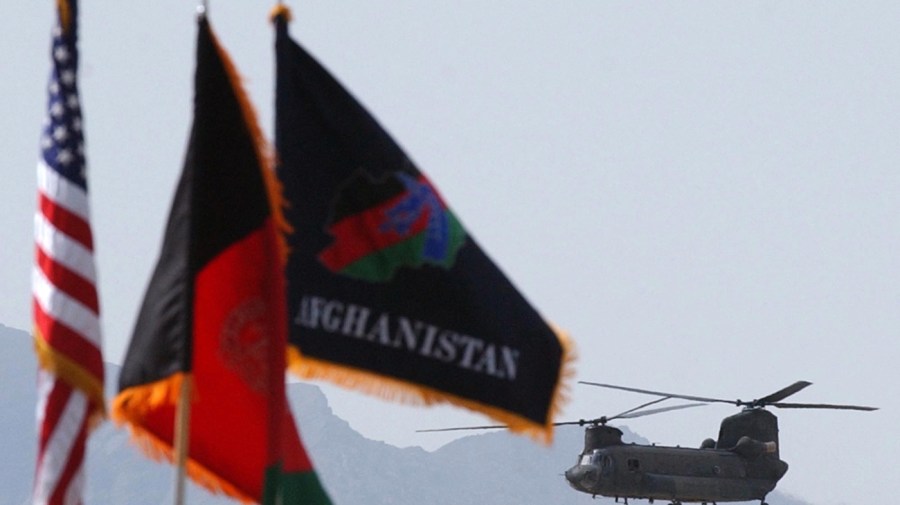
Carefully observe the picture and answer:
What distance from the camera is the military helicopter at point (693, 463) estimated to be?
166 feet

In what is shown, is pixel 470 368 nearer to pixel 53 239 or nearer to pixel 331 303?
pixel 331 303

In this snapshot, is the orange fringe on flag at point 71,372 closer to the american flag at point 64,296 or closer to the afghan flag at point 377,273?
the american flag at point 64,296

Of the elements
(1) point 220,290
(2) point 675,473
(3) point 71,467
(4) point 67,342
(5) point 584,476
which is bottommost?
(2) point 675,473

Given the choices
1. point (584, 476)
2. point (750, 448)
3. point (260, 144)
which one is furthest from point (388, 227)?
point (750, 448)

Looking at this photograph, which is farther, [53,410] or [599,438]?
[599,438]

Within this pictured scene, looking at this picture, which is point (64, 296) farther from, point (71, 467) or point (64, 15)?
point (64, 15)

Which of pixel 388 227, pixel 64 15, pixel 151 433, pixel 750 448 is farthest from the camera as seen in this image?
pixel 750 448

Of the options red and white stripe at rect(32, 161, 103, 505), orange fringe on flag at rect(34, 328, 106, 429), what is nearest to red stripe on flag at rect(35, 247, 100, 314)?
red and white stripe at rect(32, 161, 103, 505)

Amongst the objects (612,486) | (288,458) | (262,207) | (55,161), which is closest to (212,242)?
(262,207)

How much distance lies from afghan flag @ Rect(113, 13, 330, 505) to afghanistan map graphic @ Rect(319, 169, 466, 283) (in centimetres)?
68

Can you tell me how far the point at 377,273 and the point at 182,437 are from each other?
2.15 metres

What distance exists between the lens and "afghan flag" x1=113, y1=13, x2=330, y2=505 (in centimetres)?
1190

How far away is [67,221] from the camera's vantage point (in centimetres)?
1218

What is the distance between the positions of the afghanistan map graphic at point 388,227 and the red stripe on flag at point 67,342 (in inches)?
66.0
